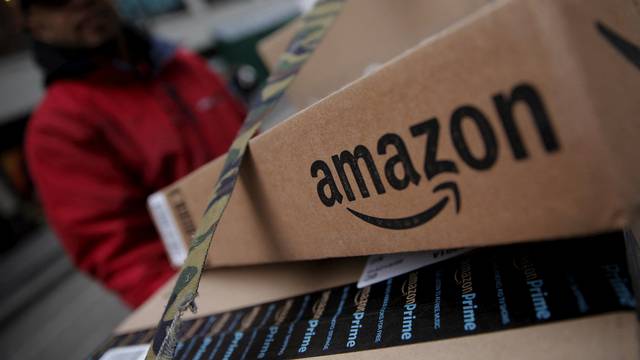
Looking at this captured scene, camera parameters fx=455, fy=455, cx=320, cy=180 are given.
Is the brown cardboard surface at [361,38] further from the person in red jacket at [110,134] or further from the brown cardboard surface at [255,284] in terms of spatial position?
the person in red jacket at [110,134]

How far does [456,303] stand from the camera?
0.35m

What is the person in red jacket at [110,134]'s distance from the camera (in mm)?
848

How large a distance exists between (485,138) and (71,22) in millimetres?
937

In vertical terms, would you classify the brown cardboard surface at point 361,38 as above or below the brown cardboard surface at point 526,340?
above

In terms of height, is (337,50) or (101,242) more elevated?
(337,50)

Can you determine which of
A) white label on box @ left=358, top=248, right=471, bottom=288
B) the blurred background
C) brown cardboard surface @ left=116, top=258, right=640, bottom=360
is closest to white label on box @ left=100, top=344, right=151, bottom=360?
brown cardboard surface @ left=116, top=258, right=640, bottom=360

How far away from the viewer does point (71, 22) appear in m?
0.93

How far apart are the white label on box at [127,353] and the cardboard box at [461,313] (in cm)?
2

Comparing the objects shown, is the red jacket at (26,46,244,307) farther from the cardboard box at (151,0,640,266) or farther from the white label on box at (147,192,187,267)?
the cardboard box at (151,0,640,266)

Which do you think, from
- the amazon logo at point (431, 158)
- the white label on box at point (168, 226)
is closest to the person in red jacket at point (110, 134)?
the white label on box at point (168, 226)

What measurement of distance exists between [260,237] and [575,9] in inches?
13.7

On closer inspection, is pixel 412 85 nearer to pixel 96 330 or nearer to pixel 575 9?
pixel 575 9

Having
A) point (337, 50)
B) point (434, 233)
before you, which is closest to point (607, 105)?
point (434, 233)

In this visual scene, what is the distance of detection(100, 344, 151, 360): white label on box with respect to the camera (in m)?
0.47
